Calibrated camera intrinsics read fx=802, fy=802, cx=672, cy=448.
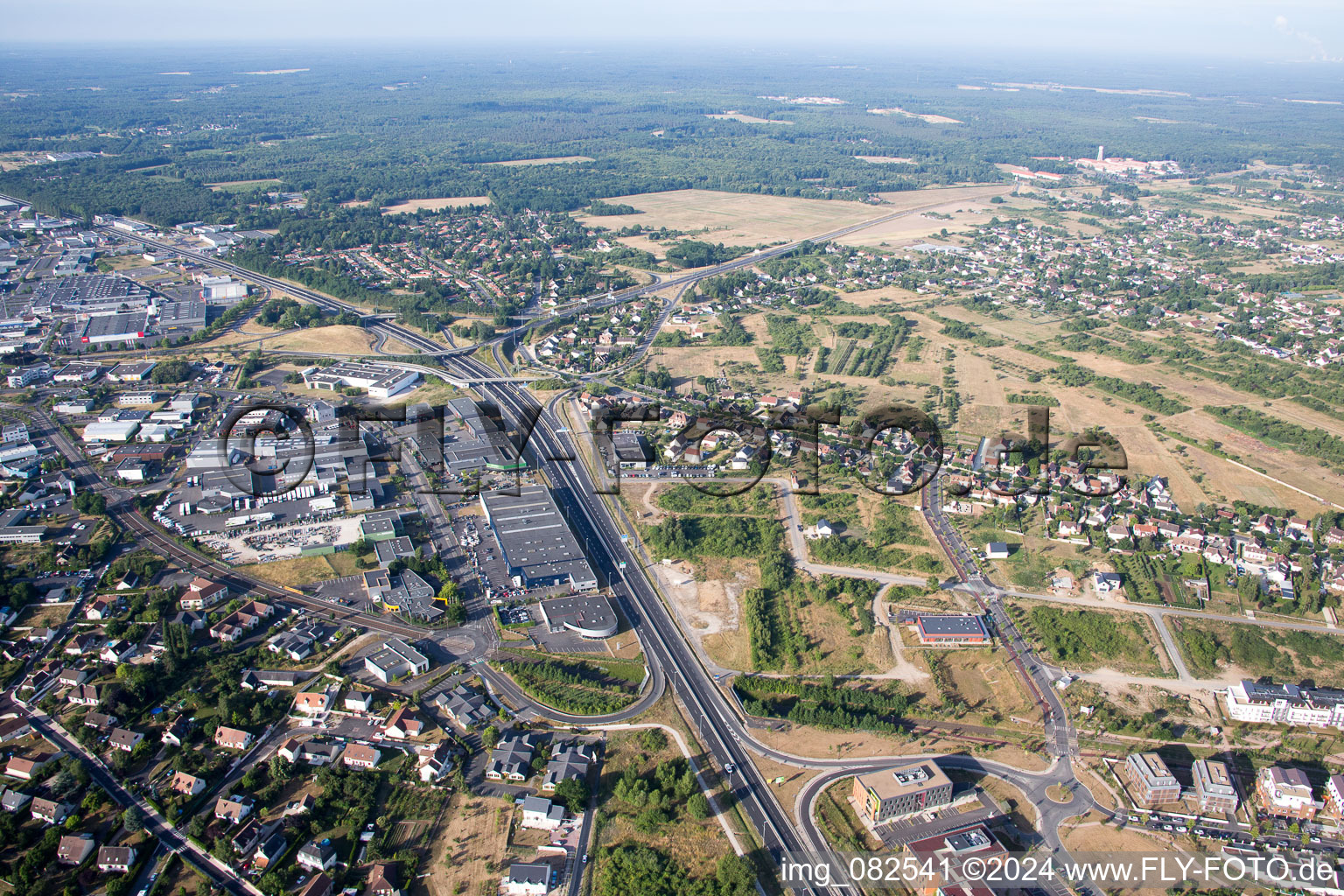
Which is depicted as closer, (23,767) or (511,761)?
(23,767)

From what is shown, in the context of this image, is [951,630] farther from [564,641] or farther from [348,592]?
[348,592]

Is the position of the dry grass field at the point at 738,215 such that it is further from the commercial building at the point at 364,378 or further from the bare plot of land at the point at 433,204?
the commercial building at the point at 364,378

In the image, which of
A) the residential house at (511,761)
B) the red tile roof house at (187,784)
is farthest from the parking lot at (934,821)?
the red tile roof house at (187,784)

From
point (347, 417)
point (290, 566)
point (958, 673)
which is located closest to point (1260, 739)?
point (958, 673)

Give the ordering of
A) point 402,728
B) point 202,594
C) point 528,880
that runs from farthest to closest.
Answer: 1. point 202,594
2. point 402,728
3. point 528,880

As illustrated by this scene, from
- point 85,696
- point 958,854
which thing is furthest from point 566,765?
point 85,696

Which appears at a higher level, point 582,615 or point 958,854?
point 582,615

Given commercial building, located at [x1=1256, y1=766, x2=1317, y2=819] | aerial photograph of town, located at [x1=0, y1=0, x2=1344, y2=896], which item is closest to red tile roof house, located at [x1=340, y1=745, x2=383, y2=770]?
aerial photograph of town, located at [x1=0, y1=0, x2=1344, y2=896]
